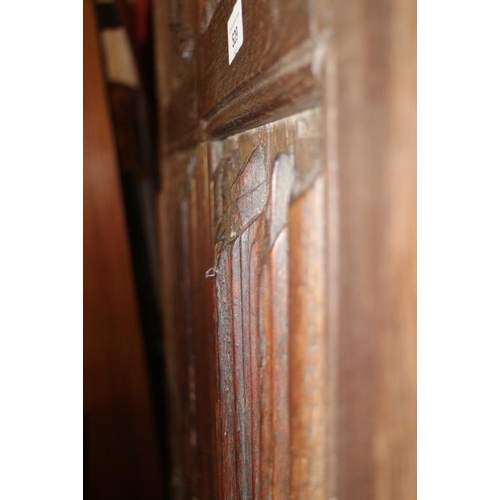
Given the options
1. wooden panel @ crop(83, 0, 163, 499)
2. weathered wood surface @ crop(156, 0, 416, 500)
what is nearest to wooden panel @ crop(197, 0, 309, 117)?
weathered wood surface @ crop(156, 0, 416, 500)

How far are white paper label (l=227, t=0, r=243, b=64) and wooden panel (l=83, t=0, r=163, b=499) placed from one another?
0.91 m

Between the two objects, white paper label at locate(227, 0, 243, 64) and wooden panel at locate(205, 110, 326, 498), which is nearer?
wooden panel at locate(205, 110, 326, 498)

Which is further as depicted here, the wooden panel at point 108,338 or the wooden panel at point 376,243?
the wooden panel at point 108,338

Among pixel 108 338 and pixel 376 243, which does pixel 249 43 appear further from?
pixel 108 338

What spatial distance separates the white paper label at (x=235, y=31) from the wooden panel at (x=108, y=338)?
91 centimetres

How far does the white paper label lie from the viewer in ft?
1.73

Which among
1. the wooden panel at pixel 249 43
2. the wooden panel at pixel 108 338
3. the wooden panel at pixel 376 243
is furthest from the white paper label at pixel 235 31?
the wooden panel at pixel 108 338

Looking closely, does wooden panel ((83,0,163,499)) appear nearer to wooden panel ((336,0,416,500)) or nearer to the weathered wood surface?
the weathered wood surface

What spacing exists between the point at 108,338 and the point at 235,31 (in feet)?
3.63

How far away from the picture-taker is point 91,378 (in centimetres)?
144

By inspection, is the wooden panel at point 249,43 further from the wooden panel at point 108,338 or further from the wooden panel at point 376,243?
the wooden panel at point 108,338

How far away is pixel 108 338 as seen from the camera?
1443 millimetres

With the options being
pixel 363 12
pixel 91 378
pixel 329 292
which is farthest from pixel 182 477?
pixel 363 12

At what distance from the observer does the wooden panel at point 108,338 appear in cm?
140
